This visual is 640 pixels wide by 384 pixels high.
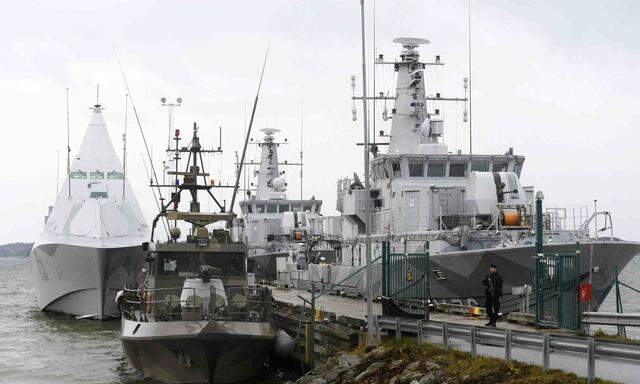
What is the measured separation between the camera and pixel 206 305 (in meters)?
22.2

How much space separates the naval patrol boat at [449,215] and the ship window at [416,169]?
4cm

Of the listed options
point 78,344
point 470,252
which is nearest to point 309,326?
point 470,252

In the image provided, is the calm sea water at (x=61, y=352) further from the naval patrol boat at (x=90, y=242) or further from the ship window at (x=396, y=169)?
the ship window at (x=396, y=169)

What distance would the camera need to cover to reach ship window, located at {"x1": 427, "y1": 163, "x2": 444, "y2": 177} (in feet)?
106

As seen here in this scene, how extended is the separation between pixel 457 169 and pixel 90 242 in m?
21.4

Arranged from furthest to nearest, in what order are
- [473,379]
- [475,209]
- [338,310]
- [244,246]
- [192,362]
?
[475,209]
[338,310]
[244,246]
[192,362]
[473,379]

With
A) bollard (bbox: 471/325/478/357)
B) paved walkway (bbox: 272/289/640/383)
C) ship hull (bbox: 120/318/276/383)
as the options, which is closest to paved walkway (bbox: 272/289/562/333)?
paved walkway (bbox: 272/289/640/383)

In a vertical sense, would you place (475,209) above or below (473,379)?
above

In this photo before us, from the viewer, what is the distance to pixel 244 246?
80.1 feet

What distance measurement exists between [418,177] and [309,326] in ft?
36.4

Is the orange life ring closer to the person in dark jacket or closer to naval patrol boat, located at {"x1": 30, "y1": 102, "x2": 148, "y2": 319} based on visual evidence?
the person in dark jacket

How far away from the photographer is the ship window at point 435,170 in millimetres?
32219

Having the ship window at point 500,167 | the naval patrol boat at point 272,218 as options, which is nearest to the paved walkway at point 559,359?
the ship window at point 500,167

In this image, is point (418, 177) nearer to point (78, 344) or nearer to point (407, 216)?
point (407, 216)
